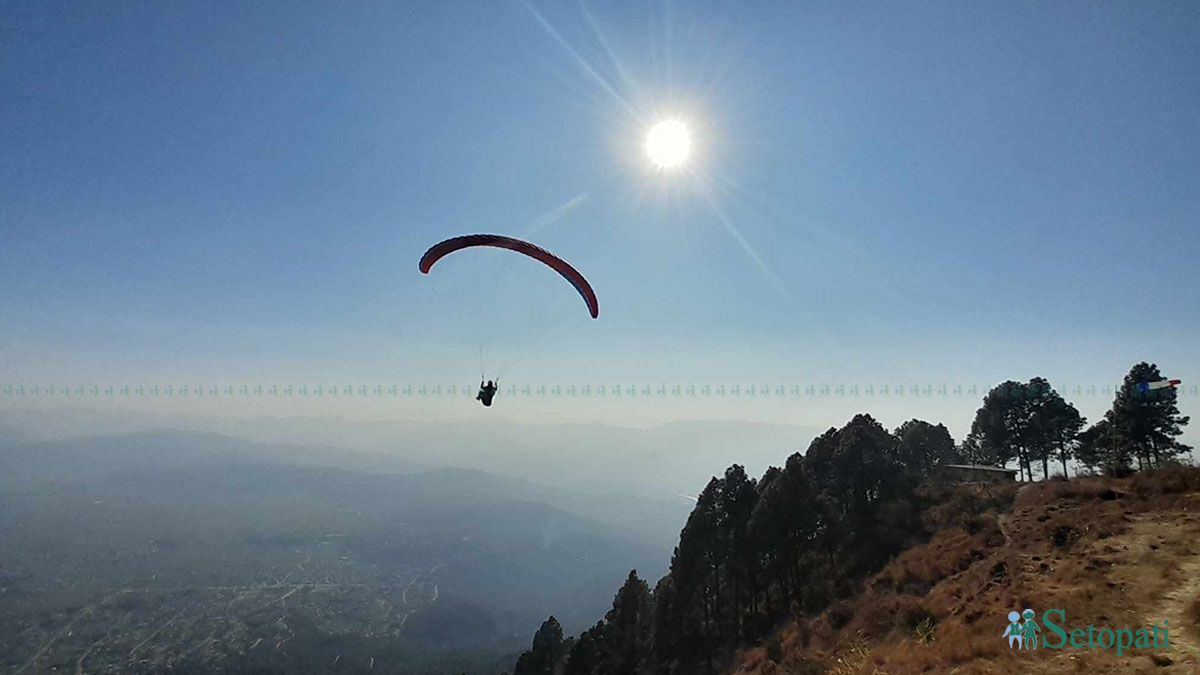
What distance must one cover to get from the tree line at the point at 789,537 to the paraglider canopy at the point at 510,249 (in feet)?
64.3

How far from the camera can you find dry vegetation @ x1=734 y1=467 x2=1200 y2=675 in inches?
466

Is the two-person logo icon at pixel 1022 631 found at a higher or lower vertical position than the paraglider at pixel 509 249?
lower

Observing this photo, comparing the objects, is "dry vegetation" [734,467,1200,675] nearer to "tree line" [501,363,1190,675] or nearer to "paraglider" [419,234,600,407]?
"tree line" [501,363,1190,675]

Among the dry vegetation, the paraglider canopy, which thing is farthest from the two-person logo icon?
the paraglider canopy

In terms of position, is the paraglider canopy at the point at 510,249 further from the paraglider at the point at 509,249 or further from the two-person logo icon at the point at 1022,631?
the two-person logo icon at the point at 1022,631

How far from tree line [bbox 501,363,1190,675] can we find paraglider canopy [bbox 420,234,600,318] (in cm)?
1961

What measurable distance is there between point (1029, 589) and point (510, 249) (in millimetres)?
21547

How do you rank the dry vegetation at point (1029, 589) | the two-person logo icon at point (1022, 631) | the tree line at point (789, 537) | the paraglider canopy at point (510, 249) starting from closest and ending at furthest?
1. the dry vegetation at point (1029, 589)
2. the two-person logo icon at point (1022, 631)
3. the paraglider canopy at point (510, 249)
4. the tree line at point (789, 537)

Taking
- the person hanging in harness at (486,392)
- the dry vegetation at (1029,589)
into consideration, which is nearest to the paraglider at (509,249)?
the person hanging in harness at (486,392)

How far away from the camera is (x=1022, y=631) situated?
42.1 feet

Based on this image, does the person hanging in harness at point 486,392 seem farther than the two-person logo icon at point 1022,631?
Yes

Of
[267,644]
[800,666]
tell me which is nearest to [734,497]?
[800,666]

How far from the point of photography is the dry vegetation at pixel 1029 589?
11836mm

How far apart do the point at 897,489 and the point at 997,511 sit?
725 cm
